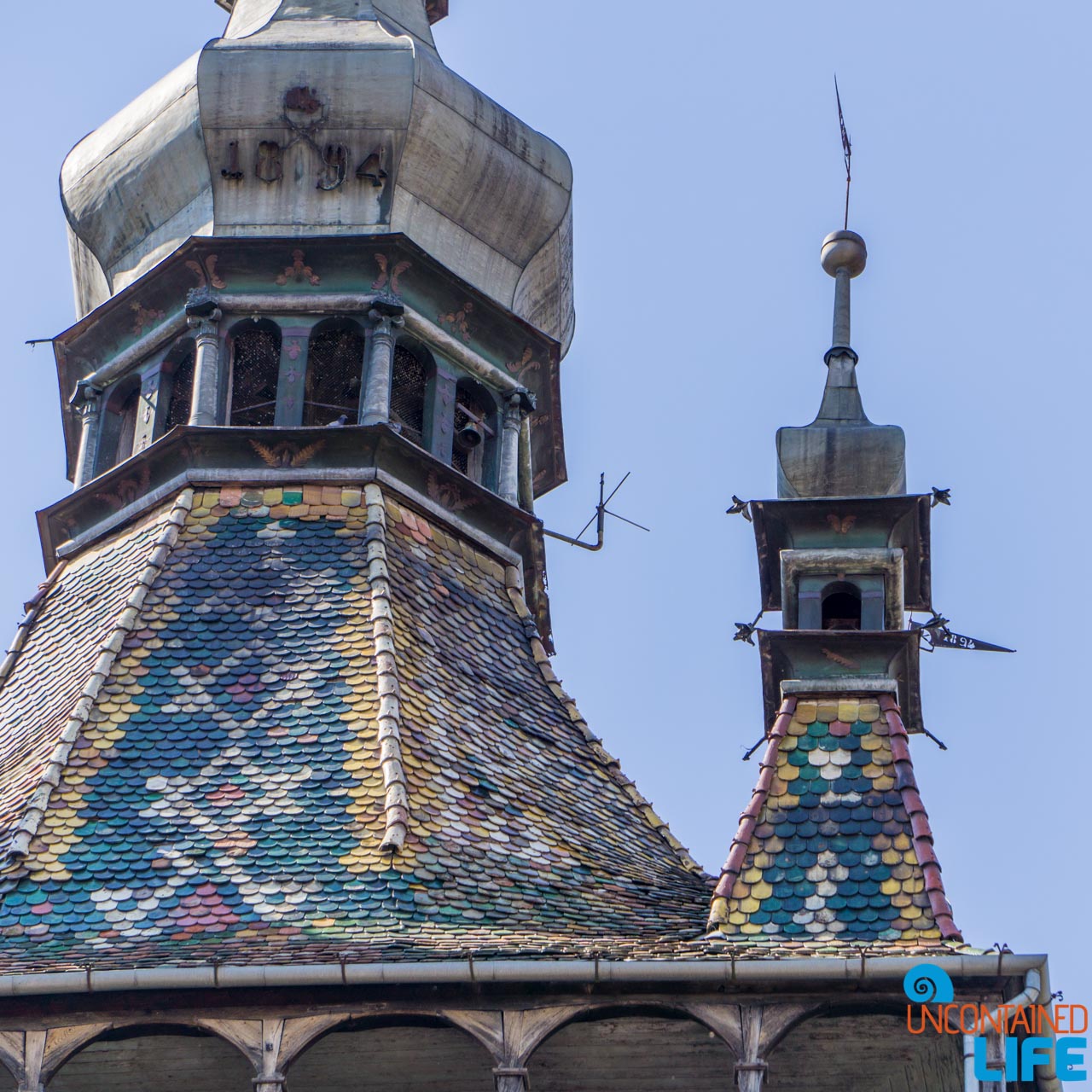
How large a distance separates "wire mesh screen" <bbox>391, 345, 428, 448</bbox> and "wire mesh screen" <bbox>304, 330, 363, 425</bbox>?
11.8 inches

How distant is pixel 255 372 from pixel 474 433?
5.59ft


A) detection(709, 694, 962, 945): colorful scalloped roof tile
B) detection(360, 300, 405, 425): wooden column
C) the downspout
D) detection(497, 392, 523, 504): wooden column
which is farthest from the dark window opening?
the downspout

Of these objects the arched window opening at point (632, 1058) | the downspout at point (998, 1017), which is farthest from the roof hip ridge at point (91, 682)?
the downspout at point (998, 1017)

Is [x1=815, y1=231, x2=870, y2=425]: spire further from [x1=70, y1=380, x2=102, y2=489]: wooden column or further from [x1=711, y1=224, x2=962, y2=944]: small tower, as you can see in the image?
[x1=70, y1=380, x2=102, y2=489]: wooden column

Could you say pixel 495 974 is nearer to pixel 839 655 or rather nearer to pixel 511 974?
pixel 511 974

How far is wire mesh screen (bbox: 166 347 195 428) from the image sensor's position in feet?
105

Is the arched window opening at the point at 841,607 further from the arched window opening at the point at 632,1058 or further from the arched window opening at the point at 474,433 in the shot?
the arched window opening at the point at 474,433

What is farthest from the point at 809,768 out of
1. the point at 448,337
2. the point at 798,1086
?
the point at 448,337

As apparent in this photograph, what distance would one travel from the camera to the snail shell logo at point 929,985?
75.7 ft

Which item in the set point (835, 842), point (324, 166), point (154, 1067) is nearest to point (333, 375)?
point (324, 166)

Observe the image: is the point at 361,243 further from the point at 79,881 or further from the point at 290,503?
the point at 79,881

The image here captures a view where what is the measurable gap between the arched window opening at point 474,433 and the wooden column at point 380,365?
2.56 ft

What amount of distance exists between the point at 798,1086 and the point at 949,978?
59.7 inches

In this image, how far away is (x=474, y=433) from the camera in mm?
32188
